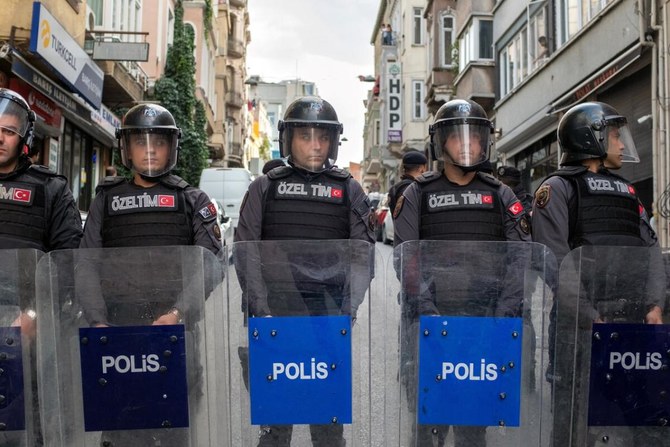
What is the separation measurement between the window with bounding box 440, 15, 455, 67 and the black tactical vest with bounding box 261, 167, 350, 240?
22445mm

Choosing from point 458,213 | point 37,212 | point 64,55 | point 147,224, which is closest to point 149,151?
point 147,224

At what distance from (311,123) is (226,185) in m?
15.8

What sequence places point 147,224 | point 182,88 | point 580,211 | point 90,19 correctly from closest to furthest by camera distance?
point 147,224 < point 580,211 < point 90,19 < point 182,88

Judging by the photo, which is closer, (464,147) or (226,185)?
(464,147)

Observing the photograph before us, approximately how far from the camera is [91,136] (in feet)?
58.1

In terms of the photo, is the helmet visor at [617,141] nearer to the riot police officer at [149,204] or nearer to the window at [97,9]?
the riot police officer at [149,204]

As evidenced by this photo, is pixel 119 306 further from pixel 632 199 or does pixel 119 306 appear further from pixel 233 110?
pixel 233 110

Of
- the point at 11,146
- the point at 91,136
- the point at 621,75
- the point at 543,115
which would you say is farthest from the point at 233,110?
the point at 11,146

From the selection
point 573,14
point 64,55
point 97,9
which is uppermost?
point 97,9

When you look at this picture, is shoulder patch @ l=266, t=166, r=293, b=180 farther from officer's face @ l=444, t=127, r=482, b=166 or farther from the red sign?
the red sign

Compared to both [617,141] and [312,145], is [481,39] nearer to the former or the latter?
[617,141]

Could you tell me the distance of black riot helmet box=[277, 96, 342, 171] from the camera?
4008mm

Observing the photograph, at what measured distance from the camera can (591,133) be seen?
160 inches

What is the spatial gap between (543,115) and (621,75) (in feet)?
11.2
